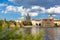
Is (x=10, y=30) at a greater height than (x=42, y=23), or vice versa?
(x=10, y=30)

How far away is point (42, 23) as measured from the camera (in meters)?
26.3

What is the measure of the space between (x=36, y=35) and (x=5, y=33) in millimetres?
136

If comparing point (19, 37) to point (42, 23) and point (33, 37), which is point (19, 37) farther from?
point (42, 23)

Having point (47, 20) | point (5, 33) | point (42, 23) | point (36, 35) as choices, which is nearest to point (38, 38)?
point (36, 35)

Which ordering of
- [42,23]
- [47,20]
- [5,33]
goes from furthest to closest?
[47,20], [42,23], [5,33]

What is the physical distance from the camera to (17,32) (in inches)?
37.6

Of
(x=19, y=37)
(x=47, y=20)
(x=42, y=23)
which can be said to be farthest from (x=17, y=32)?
(x=47, y=20)

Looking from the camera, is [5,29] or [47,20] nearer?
[5,29]

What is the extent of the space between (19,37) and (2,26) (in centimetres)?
9

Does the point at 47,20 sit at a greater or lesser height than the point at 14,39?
lesser

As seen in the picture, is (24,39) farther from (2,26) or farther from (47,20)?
(47,20)

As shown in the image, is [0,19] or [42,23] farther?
[42,23]

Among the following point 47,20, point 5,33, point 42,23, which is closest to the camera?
point 5,33

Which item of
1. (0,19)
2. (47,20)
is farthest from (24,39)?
(47,20)
